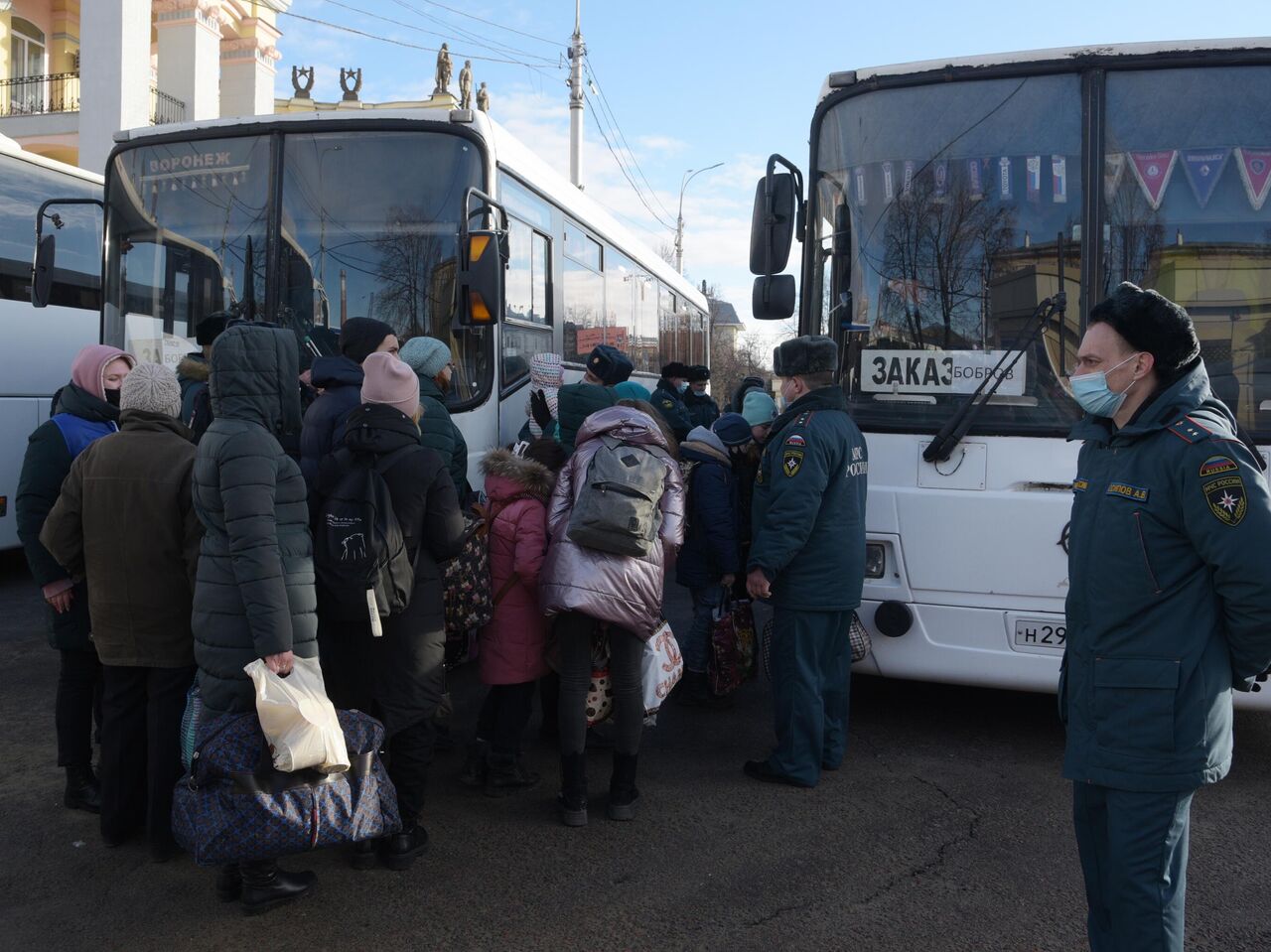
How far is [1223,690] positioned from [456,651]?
3.46 meters

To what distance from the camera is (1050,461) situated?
4.99 m

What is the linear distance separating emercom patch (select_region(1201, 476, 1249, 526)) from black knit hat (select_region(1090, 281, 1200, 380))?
336 millimetres

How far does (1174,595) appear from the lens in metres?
2.59

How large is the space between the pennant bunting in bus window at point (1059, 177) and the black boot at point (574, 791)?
11.1 feet

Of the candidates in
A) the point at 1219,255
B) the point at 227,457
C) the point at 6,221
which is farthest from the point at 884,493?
the point at 6,221

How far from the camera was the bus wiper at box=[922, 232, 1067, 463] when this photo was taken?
506cm

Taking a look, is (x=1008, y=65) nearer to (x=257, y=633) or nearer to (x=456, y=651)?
(x=456, y=651)

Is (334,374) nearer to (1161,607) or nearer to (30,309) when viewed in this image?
(1161,607)

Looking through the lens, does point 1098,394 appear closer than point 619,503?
Yes

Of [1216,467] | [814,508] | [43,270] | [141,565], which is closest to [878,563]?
[814,508]

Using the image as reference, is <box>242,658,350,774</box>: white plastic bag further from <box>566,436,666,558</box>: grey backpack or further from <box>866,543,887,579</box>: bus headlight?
<box>866,543,887,579</box>: bus headlight

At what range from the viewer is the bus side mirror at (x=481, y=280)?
6.14m

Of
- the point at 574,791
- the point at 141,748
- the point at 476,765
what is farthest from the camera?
the point at 476,765

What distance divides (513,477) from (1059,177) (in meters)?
2.93
